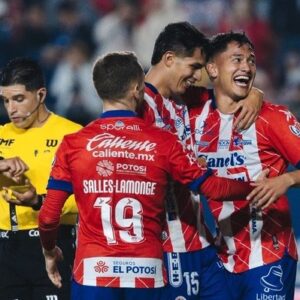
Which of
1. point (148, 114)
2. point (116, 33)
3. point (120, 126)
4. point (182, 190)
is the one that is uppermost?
point (120, 126)

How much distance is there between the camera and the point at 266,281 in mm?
6609

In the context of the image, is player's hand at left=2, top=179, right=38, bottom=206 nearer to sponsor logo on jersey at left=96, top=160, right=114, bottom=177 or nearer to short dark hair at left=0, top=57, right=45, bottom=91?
short dark hair at left=0, top=57, right=45, bottom=91

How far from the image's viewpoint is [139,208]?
566cm

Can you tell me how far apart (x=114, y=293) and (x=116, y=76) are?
1.13m

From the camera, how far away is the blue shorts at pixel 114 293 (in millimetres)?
5656

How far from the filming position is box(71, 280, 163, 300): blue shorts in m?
5.66

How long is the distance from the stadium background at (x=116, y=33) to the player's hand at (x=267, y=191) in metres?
7.44

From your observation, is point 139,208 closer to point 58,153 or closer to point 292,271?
point 58,153

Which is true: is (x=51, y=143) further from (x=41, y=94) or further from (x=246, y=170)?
(x=246, y=170)

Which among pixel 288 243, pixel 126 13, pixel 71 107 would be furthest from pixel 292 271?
pixel 126 13

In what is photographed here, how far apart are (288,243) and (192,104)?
105 centimetres

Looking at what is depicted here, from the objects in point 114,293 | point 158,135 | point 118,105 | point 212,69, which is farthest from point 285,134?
point 114,293

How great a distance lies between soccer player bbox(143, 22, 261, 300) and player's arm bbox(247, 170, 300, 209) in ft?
1.97

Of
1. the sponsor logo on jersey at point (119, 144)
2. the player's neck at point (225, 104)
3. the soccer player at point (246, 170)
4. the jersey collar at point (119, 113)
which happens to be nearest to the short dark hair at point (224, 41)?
the soccer player at point (246, 170)
